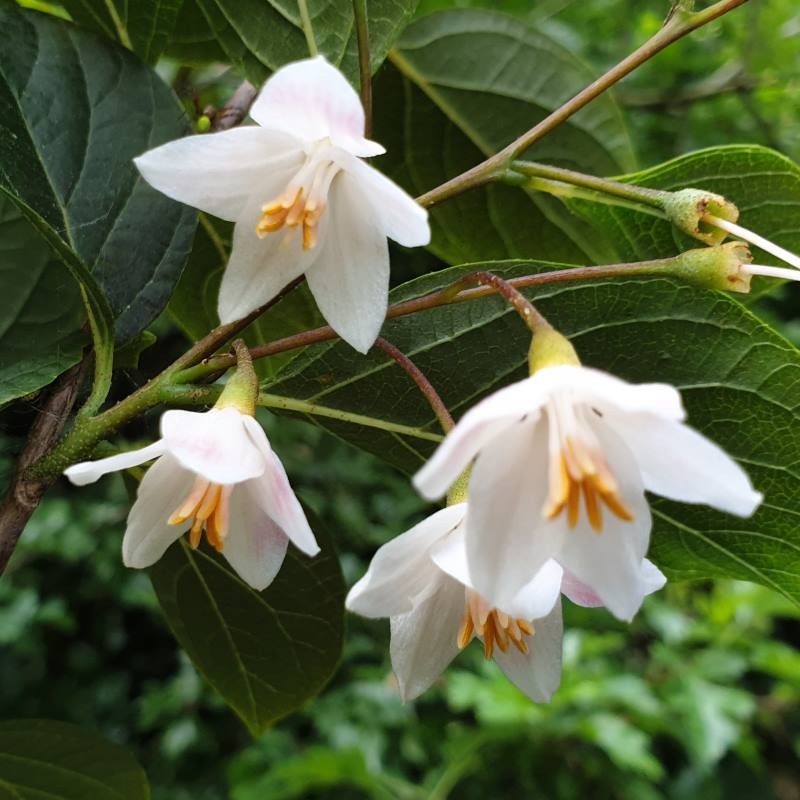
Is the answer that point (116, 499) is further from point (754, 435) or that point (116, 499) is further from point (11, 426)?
point (754, 435)

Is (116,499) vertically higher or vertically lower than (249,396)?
lower

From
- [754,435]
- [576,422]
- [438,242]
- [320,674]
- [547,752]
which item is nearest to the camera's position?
[576,422]

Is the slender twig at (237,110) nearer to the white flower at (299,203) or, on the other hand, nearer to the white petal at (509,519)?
the white flower at (299,203)

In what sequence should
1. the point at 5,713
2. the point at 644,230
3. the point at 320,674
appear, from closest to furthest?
the point at 644,230, the point at 320,674, the point at 5,713

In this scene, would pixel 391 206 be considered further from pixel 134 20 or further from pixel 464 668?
pixel 464 668

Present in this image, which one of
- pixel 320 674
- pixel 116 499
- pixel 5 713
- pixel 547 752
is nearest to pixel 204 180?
pixel 320 674

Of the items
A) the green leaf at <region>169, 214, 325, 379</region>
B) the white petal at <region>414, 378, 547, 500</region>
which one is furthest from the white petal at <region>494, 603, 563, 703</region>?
the green leaf at <region>169, 214, 325, 379</region>

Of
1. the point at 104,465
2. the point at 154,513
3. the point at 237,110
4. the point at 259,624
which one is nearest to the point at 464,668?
the point at 259,624
